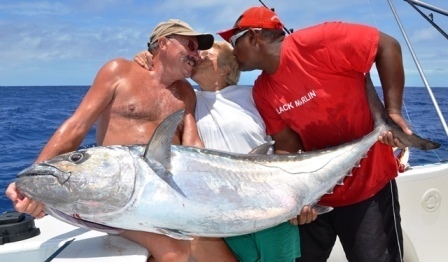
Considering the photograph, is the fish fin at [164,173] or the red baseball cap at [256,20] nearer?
the fish fin at [164,173]

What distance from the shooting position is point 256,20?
2.70 meters

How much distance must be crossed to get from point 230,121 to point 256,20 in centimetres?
59

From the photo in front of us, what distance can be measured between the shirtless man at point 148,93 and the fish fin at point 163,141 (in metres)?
0.62

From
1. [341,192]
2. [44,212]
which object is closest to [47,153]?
[44,212]

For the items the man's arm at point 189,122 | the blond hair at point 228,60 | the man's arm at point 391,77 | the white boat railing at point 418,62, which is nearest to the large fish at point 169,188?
the man's arm at point 189,122

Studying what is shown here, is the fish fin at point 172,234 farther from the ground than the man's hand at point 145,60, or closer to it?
closer to it

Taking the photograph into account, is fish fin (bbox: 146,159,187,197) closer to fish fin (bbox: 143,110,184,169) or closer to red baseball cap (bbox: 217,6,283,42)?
fish fin (bbox: 143,110,184,169)

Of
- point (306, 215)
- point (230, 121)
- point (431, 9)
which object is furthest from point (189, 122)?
point (431, 9)

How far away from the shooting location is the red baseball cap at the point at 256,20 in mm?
2695

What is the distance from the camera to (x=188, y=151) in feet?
7.34

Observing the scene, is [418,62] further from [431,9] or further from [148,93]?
[148,93]

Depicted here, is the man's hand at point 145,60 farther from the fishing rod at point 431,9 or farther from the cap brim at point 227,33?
the fishing rod at point 431,9

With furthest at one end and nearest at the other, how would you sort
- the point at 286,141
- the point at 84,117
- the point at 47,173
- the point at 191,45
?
the point at 286,141 < the point at 191,45 < the point at 84,117 < the point at 47,173

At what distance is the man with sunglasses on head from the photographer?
2.64 meters
